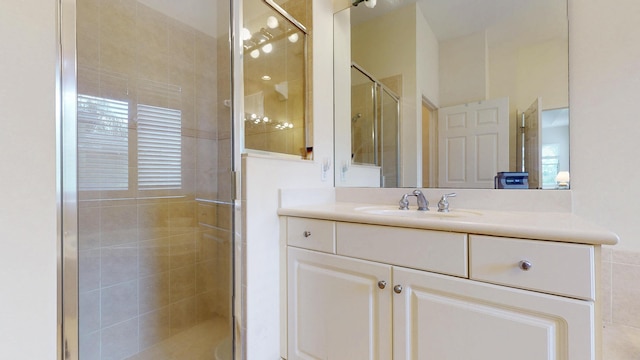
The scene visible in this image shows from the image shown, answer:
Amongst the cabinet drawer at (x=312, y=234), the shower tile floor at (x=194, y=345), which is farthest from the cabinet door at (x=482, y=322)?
the shower tile floor at (x=194, y=345)

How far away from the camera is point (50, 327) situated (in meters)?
0.81

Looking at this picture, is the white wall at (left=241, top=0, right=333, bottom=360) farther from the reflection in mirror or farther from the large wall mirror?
the large wall mirror

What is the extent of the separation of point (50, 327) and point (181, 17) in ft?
5.77

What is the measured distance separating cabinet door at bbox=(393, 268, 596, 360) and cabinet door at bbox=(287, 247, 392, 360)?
0.07 m

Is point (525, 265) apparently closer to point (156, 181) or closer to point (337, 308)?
point (337, 308)

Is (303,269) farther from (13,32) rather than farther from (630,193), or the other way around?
(630,193)

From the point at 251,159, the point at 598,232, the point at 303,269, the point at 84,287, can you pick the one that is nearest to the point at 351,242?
the point at 303,269

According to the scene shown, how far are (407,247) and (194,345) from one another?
139cm

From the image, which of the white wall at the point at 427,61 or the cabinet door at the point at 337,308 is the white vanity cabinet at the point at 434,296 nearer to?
the cabinet door at the point at 337,308

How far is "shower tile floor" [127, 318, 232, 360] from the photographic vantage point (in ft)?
4.80

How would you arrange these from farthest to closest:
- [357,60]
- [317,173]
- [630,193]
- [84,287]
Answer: [357,60] → [317,173] → [84,287] → [630,193]

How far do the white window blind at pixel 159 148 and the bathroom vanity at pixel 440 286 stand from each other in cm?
88

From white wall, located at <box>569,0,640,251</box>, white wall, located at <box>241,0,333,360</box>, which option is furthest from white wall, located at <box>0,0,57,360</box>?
white wall, located at <box>569,0,640,251</box>

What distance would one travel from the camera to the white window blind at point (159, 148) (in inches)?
63.9
